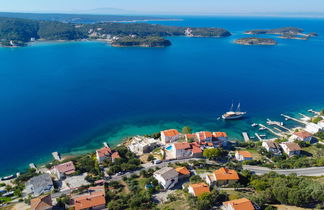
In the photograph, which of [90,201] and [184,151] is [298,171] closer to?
[184,151]

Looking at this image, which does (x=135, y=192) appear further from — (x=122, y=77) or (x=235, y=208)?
(x=122, y=77)

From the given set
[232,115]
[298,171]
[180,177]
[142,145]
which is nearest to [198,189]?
[180,177]

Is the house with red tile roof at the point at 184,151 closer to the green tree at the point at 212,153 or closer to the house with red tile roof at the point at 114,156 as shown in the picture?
the green tree at the point at 212,153

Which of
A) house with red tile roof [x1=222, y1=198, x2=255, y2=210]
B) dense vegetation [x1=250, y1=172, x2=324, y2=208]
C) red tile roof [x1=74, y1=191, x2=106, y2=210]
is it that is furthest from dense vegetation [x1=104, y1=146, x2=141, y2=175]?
dense vegetation [x1=250, y1=172, x2=324, y2=208]

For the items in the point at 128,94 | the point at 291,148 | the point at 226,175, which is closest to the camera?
the point at 226,175

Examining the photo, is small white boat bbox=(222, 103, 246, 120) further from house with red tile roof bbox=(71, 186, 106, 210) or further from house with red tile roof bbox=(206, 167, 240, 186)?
house with red tile roof bbox=(71, 186, 106, 210)
